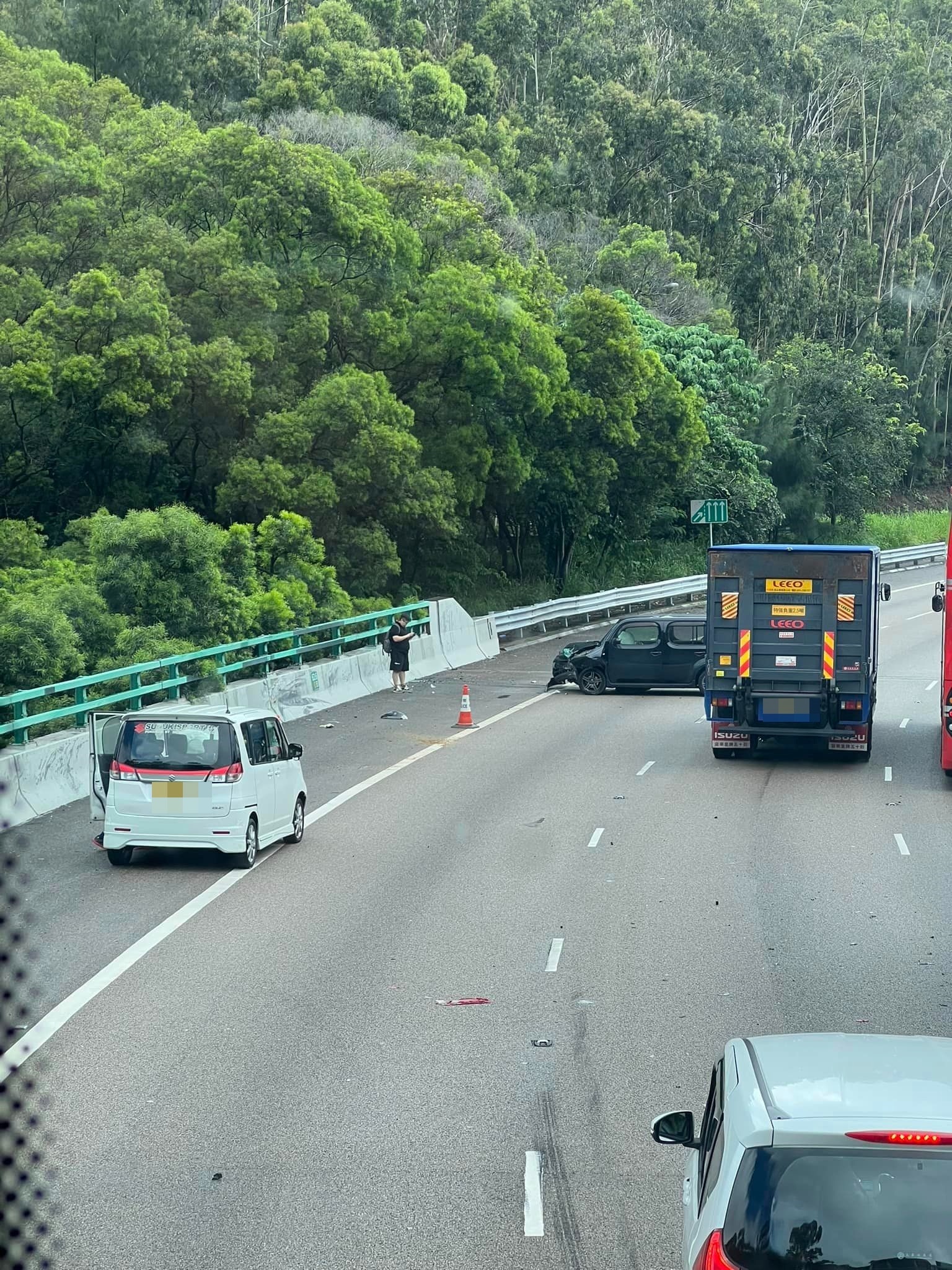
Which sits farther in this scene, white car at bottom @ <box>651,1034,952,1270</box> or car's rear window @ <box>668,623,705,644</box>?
car's rear window @ <box>668,623,705,644</box>

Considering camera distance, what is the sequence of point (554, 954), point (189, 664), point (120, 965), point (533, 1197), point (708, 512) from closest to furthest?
point (533, 1197), point (120, 965), point (554, 954), point (189, 664), point (708, 512)

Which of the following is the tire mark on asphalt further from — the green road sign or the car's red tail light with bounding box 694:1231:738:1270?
the green road sign

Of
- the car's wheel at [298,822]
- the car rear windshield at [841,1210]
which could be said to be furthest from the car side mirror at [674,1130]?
the car's wheel at [298,822]

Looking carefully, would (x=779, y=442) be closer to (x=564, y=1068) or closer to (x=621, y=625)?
(x=621, y=625)

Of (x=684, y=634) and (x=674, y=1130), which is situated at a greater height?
A: (x=674, y=1130)

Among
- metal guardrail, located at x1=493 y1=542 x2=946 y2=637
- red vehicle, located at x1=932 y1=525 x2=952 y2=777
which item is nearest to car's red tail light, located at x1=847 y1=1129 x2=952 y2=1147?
red vehicle, located at x1=932 y1=525 x2=952 y2=777

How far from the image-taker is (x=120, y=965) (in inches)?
515

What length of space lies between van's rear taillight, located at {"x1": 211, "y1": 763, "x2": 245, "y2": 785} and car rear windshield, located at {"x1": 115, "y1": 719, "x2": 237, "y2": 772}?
0.15 feet

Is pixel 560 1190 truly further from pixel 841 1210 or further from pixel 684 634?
pixel 684 634

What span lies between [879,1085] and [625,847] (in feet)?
42.2

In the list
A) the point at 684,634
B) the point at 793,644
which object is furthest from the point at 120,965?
the point at 684,634

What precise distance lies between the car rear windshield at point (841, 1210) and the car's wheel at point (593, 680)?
2915 cm

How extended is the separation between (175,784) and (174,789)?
0.06 metres

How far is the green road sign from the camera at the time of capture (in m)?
55.5
